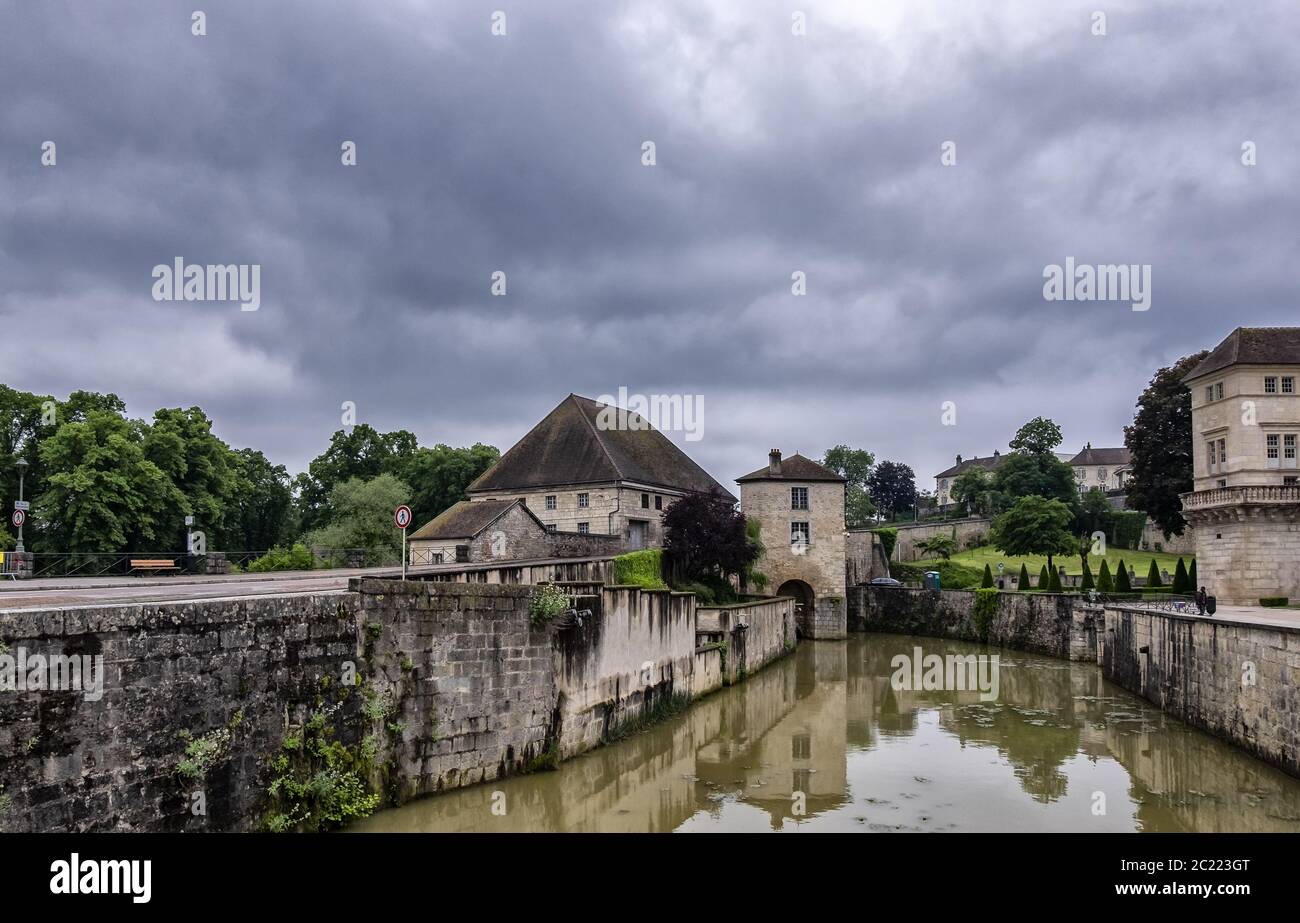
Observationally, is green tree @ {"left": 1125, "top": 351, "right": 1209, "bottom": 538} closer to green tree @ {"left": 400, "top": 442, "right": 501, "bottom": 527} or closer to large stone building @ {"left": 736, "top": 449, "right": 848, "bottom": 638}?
large stone building @ {"left": 736, "top": 449, "right": 848, "bottom": 638}

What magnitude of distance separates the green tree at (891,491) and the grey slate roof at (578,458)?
2881 inches

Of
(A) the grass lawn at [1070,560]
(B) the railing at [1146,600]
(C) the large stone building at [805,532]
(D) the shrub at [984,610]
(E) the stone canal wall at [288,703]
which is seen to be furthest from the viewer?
(A) the grass lawn at [1070,560]

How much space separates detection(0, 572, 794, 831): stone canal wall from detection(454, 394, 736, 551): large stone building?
24.6 metres

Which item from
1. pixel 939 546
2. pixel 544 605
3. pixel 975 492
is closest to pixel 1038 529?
pixel 939 546

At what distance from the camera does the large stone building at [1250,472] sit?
30.4 meters

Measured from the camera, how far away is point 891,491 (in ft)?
384

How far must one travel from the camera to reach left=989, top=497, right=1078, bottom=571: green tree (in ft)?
168

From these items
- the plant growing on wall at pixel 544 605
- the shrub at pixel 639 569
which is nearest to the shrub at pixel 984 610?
the shrub at pixel 639 569

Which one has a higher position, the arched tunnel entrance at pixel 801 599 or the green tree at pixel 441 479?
the green tree at pixel 441 479

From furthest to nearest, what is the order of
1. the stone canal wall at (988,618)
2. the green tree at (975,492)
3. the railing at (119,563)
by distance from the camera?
the green tree at (975,492) → the stone canal wall at (988,618) → the railing at (119,563)

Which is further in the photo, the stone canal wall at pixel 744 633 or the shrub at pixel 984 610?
the shrub at pixel 984 610

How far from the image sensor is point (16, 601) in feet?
39.4

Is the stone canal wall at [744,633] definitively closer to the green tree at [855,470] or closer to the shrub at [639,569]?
the shrub at [639,569]
